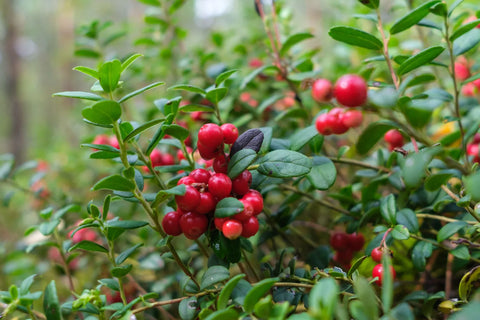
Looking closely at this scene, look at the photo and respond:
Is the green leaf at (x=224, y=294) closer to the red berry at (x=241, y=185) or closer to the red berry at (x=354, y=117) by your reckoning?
the red berry at (x=241, y=185)

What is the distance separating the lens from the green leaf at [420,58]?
737mm

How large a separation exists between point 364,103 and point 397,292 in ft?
2.33

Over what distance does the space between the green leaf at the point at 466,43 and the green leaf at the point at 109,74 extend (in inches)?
30.6

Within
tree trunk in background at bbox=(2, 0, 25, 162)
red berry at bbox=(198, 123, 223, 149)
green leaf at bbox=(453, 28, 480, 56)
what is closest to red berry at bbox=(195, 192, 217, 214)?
red berry at bbox=(198, 123, 223, 149)

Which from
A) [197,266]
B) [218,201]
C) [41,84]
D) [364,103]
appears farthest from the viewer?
[41,84]

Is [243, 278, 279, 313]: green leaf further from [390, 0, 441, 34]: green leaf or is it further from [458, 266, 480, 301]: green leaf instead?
[390, 0, 441, 34]: green leaf

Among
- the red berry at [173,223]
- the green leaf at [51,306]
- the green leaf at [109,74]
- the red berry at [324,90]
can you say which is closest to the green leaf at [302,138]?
the red berry at [324,90]

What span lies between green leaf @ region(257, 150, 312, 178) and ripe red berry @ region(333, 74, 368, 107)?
0.19 metres

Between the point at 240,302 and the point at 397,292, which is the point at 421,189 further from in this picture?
the point at 240,302

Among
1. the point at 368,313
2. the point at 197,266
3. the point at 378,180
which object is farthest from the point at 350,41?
the point at 197,266

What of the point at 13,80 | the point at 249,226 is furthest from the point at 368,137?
the point at 13,80

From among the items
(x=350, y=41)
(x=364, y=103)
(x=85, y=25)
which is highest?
(x=85, y=25)

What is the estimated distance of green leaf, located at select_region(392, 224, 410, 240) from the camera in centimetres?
77

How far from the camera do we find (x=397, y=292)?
1046 millimetres
